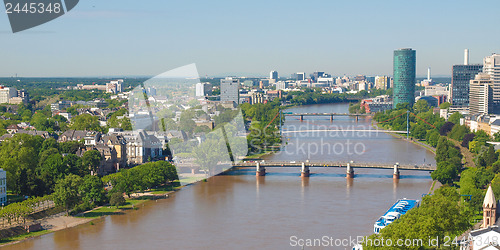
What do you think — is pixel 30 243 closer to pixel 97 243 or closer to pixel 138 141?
pixel 97 243

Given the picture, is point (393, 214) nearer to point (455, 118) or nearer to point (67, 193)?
point (67, 193)

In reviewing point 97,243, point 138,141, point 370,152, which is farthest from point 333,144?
point 97,243

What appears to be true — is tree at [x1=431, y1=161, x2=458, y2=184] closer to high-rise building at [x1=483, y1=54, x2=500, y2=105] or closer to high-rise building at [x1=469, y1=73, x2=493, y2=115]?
high-rise building at [x1=469, y1=73, x2=493, y2=115]

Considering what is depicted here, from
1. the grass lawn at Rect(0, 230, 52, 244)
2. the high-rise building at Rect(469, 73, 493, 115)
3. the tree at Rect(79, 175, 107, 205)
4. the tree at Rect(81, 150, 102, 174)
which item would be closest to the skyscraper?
the high-rise building at Rect(469, 73, 493, 115)

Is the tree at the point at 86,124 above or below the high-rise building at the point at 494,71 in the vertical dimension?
below

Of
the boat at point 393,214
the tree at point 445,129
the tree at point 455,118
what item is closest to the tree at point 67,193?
the boat at point 393,214

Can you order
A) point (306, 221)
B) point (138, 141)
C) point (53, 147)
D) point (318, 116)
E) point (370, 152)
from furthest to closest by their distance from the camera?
point (318, 116) → point (370, 152) → point (138, 141) → point (53, 147) → point (306, 221)

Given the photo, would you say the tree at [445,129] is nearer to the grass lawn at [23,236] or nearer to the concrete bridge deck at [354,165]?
the concrete bridge deck at [354,165]
